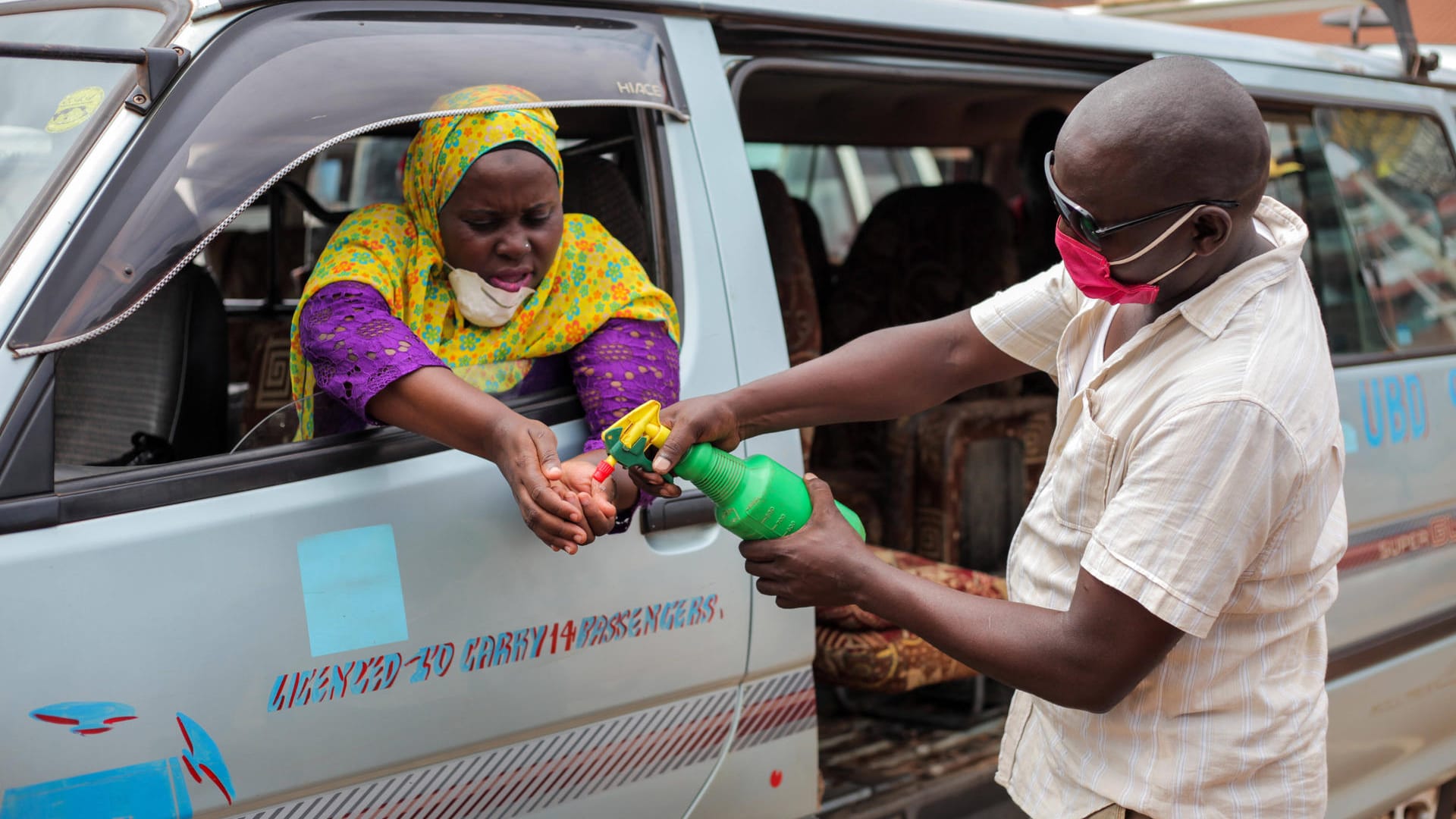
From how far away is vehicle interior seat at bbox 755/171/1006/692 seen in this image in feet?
9.63

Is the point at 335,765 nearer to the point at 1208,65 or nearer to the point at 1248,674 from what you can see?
the point at 1248,674

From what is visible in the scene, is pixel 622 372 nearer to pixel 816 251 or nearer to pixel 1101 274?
pixel 1101 274

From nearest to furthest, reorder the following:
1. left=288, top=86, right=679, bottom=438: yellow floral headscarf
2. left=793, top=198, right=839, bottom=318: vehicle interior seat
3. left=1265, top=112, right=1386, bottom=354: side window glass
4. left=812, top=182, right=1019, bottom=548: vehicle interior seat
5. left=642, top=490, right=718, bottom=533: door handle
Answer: left=288, top=86, right=679, bottom=438: yellow floral headscarf, left=642, top=490, right=718, bottom=533: door handle, left=1265, top=112, right=1386, bottom=354: side window glass, left=812, top=182, right=1019, bottom=548: vehicle interior seat, left=793, top=198, right=839, bottom=318: vehicle interior seat

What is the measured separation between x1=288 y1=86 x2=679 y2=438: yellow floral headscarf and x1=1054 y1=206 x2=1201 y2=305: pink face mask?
0.73 meters

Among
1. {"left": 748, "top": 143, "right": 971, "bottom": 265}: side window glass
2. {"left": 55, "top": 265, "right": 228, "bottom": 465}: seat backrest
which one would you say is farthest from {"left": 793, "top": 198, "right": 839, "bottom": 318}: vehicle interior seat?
{"left": 55, "top": 265, "right": 228, "bottom": 465}: seat backrest

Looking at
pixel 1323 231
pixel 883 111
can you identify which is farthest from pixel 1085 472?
pixel 883 111

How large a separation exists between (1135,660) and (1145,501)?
0.20m

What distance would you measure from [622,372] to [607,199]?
23.6 inches

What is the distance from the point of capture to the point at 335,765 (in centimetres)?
173

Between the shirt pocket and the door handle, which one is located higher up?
the shirt pocket

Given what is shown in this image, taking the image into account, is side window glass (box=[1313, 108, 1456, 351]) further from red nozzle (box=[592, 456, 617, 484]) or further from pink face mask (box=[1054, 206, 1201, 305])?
red nozzle (box=[592, 456, 617, 484])

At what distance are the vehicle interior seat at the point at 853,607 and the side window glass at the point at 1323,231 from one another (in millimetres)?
1144

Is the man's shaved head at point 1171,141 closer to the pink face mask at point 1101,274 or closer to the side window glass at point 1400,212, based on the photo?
the pink face mask at point 1101,274

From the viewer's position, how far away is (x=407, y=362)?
1.73 meters
